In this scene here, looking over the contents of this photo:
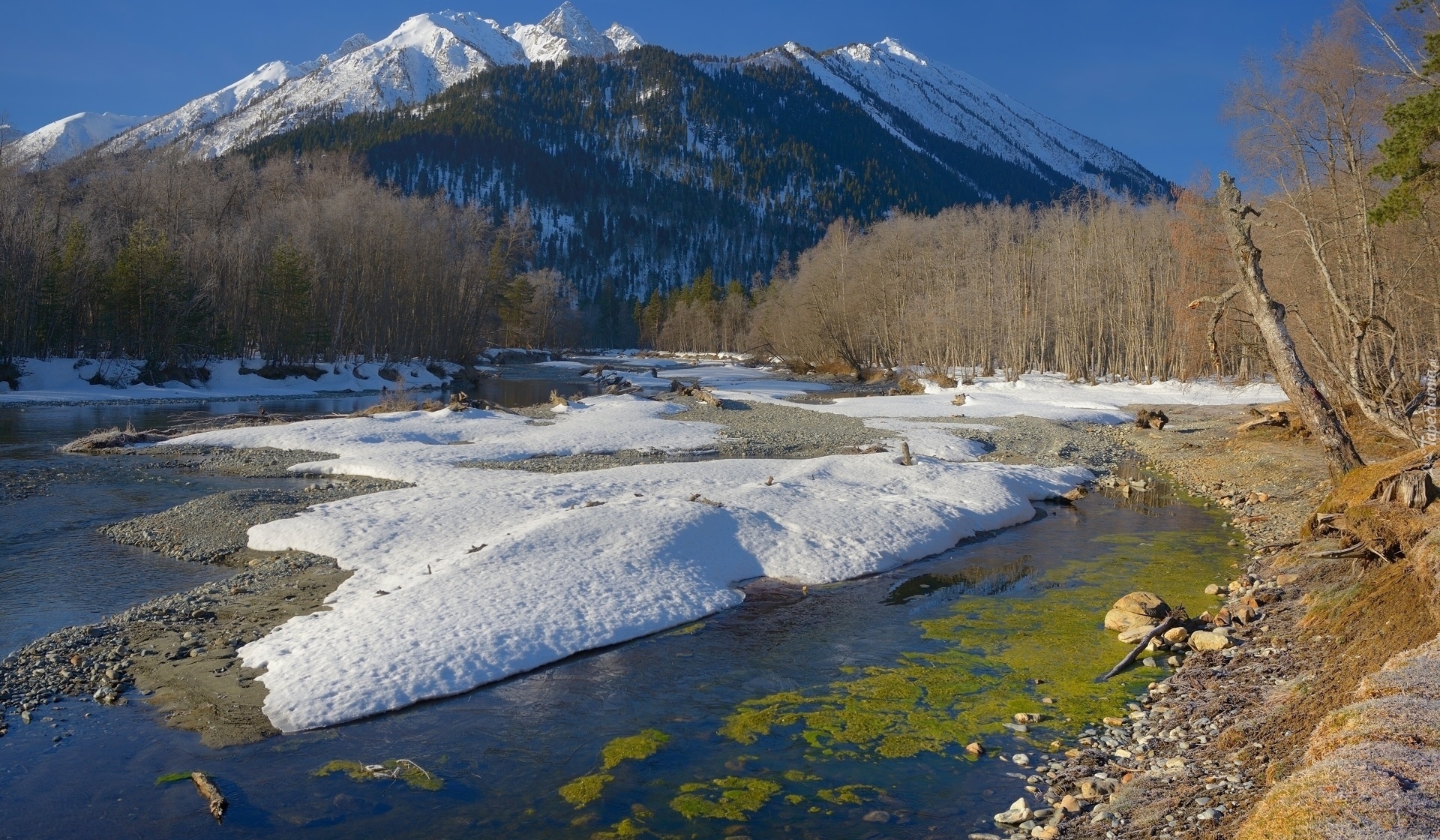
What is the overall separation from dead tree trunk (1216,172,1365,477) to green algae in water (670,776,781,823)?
33.4ft

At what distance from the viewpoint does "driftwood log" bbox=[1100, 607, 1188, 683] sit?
8.66m

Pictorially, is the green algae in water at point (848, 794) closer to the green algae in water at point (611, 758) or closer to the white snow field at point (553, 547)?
the green algae in water at point (611, 758)

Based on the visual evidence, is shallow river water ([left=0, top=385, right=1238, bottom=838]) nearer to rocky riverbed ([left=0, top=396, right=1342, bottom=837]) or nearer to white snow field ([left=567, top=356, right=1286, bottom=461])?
rocky riverbed ([left=0, top=396, right=1342, bottom=837])

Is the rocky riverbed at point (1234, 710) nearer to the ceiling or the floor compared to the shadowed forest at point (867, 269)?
nearer to the floor

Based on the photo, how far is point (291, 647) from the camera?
912 cm

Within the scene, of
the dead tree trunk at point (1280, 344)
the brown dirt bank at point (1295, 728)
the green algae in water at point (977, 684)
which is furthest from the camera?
the dead tree trunk at point (1280, 344)

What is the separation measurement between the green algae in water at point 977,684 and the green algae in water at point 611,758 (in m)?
0.69

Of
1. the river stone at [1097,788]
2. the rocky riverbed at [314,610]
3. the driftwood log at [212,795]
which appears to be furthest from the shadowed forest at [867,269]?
the driftwood log at [212,795]

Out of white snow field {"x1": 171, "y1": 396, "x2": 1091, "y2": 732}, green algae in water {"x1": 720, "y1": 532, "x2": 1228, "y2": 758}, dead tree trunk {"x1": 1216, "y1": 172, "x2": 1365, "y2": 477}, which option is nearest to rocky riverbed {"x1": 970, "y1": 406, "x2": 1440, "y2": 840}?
green algae in water {"x1": 720, "y1": 532, "x2": 1228, "y2": 758}

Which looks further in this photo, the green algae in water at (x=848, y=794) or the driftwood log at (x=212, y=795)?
the green algae in water at (x=848, y=794)

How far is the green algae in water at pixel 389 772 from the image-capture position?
666cm

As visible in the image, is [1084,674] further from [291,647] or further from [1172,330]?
[1172,330]

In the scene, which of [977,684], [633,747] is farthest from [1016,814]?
[633,747]

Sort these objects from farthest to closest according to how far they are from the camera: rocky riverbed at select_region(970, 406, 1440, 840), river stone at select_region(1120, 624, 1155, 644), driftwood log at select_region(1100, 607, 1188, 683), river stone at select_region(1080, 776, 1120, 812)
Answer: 1. river stone at select_region(1120, 624, 1155, 644)
2. driftwood log at select_region(1100, 607, 1188, 683)
3. river stone at select_region(1080, 776, 1120, 812)
4. rocky riverbed at select_region(970, 406, 1440, 840)
